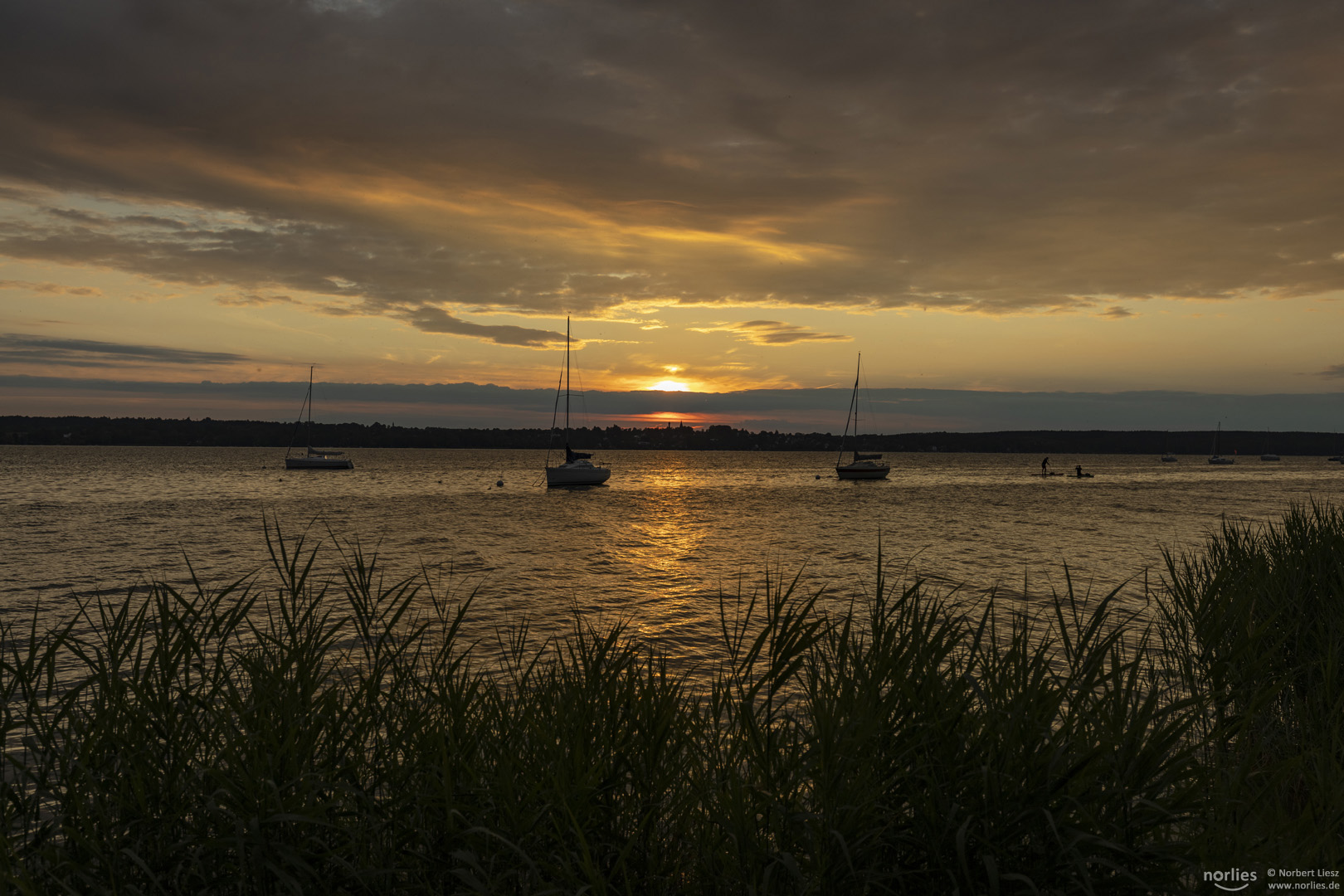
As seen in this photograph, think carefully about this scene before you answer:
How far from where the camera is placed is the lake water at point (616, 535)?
25781 millimetres

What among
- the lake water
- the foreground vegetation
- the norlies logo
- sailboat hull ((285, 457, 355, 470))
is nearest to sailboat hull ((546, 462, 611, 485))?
the lake water

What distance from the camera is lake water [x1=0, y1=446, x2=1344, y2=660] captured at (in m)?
25.8

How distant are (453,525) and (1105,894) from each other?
1973 inches

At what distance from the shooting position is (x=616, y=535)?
47.0m

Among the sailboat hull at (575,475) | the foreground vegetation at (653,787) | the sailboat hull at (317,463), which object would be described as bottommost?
the sailboat hull at (317,463)

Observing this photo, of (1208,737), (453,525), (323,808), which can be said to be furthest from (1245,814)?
(453,525)

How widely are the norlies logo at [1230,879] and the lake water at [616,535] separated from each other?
3140mm

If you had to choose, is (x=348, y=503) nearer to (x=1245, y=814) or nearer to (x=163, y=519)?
(x=163, y=519)

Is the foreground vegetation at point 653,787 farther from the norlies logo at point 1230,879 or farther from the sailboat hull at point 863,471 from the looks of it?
the sailboat hull at point 863,471

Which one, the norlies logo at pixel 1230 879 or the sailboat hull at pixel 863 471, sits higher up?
the norlies logo at pixel 1230 879

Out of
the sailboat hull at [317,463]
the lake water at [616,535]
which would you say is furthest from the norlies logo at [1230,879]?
the sailboat hull at [317,463]

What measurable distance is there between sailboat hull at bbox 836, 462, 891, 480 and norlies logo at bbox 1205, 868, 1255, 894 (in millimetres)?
104373

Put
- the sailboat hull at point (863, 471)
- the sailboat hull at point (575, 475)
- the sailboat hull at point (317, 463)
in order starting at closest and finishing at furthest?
1. the sailboat hull at point (575, 475)
2. the sailboat hull at point (863, 471)
3. the sailboat hull at point (317, 463)

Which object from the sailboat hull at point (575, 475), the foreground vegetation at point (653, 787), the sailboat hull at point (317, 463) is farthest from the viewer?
the sailboat hull at point (317, 463)
